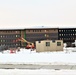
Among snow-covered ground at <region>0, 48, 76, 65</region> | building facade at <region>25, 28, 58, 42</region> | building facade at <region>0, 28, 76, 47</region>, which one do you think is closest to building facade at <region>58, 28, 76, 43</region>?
building facade at <region>0, 28, 76, 47</region>

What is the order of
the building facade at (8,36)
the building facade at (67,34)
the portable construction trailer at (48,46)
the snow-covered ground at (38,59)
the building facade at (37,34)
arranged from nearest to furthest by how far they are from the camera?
the snow-covered ground at (38,59)
the portable construction trailer at (48,46)
the building facade at (8,36)
the building facade at (37,34)
the building facade at (67,34)

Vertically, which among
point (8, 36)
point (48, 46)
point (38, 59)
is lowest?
point (38, 59)

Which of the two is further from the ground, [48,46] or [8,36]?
[8,36]

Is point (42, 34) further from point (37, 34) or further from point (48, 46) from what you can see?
point (48, 46)

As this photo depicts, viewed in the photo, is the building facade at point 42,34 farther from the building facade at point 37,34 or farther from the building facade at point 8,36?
the building facade at point 8,36

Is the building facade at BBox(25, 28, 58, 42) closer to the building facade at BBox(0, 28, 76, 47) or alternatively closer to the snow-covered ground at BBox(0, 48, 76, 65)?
the building facade at BBox(0, 28, 76, 47)

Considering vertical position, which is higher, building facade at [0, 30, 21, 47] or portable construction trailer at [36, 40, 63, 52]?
building facade at [0, 30, 21, 47]

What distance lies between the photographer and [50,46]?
47.2 meters

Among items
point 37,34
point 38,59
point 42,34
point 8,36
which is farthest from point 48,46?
point 8,36

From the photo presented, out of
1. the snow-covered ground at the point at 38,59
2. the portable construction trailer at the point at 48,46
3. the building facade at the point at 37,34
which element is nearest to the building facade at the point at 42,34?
the building facade at the point at 37,34

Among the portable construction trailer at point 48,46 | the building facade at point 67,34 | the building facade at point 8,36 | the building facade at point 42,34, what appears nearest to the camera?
the portable construction trailer at point 48,46

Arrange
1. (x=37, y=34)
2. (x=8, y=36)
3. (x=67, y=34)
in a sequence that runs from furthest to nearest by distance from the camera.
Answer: (x=67, y=34), (x=8, y=36), (x=37, y=34)
